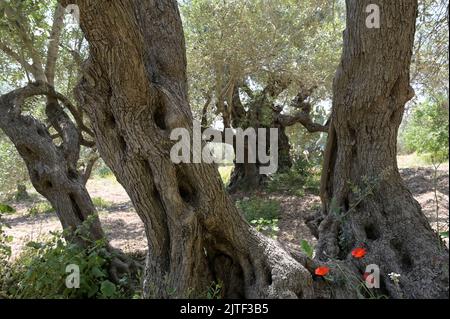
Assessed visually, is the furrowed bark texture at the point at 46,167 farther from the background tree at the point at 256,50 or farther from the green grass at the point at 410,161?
the green grass at the point at 410,161

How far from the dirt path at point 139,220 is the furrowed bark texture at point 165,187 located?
10.0 ft

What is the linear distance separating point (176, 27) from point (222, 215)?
1707 millimetres

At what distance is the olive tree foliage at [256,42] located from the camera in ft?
26.7

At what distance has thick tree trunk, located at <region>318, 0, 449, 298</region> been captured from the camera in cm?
328

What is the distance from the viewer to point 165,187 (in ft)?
9.20

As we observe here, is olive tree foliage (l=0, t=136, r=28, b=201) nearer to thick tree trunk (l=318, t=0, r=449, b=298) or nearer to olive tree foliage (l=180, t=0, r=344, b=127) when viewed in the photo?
olive tree foliage (l=180, t=0, r=344, b=127)

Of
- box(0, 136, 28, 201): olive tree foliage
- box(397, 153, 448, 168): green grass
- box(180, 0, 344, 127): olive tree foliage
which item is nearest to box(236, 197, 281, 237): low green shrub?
box(180, 0, 344, 127): olive tree foliage

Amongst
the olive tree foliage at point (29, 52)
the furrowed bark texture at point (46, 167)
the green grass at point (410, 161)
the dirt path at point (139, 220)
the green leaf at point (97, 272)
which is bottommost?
the dirt path at point (139, 220)

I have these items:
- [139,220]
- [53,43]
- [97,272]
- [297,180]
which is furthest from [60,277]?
[297,180]

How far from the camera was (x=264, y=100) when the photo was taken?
35.6ft

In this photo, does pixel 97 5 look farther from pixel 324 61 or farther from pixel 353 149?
pixel 324 61

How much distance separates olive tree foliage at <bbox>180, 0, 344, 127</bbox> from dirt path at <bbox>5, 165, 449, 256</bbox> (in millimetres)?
3059

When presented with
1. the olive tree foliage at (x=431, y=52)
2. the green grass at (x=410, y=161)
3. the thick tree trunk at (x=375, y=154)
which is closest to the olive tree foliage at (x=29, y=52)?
the thick tree trunk at (x=375, y=154)
